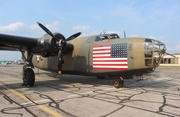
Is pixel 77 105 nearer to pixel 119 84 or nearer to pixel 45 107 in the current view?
pixel 45 107

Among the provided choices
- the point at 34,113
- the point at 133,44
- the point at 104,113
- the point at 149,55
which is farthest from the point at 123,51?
the point at 34,113

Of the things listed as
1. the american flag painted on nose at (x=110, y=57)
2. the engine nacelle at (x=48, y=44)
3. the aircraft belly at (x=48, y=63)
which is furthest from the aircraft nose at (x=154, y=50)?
the aircraft belly at (x=48, y=63)

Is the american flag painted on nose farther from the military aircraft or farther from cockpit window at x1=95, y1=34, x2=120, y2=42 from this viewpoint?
cockpit window at x1=95, y1=34, x2=120, y2=42

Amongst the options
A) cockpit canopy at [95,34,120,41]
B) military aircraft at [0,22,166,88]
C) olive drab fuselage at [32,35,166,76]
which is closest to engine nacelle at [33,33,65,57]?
military aircraft at [0,22,166,88]

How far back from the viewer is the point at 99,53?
1101cm

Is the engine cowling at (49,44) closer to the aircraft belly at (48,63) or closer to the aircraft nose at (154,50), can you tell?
the aircraft belly at (48,63)

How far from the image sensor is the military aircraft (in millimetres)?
9344

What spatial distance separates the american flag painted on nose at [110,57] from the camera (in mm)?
9875

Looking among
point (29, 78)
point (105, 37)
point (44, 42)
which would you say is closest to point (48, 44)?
point (44, 42)

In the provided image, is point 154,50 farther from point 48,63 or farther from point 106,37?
point 48,63

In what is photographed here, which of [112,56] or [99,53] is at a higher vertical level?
[99,53]

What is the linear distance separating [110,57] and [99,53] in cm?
93

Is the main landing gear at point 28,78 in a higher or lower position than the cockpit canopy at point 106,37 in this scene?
lower

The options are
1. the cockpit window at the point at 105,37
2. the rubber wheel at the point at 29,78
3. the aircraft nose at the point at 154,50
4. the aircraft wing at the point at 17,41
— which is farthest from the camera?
the rubber wheel at the point at 29,78
